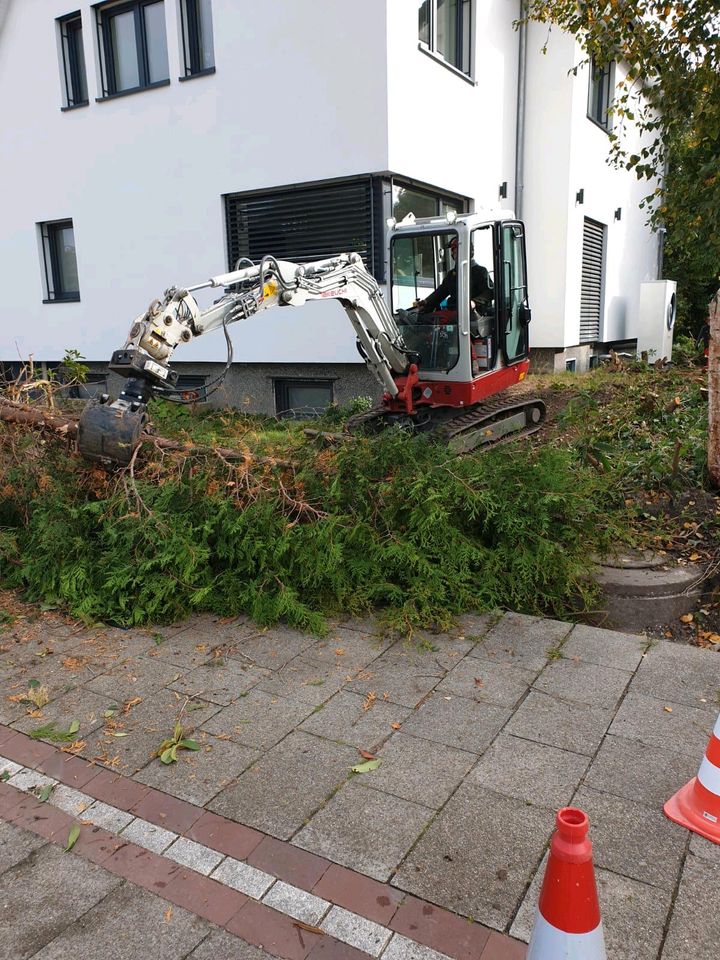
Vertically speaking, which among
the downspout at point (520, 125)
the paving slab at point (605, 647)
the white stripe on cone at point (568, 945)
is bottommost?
the paving slab at point (605, 647)

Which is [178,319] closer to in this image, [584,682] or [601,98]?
[584,682]

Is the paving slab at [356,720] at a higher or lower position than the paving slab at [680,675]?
lower

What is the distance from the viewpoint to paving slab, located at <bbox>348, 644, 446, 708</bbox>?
3.84 metres

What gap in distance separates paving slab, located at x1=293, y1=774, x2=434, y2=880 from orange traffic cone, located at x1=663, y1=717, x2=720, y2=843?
993mm

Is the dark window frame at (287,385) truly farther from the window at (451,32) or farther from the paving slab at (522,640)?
the paving slab at (522,640)

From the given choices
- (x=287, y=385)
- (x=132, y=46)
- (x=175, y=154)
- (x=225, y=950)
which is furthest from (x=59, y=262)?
(x=225, y=950)

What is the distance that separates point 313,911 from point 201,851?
547 millimetres

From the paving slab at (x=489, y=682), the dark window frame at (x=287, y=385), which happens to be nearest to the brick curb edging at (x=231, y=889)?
the paving slab at (x=489, y=682)

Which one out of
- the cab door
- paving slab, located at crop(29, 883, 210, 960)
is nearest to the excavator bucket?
paving slab, located at crop(29, 883, 210, 960)

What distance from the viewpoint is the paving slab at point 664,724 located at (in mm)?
3318

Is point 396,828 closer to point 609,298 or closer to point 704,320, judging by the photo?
point 609,298

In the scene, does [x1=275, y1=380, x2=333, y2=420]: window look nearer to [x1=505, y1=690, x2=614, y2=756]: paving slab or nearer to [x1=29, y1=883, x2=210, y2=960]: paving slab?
[x1=505, y1=690, x2=614, y2=756]: paving slab

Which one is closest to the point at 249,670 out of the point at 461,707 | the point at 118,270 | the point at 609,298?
the point at 461,707

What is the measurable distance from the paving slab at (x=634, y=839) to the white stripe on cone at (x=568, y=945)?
0.78 metres
